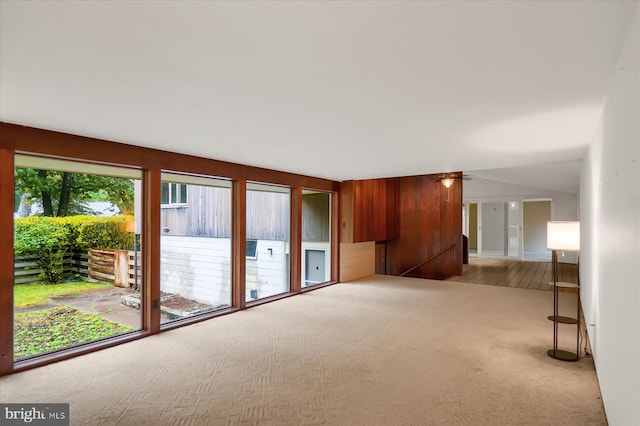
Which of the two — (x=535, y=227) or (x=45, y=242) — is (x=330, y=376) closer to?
(x=45, y=242)

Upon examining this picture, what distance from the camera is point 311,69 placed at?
6.90 ft

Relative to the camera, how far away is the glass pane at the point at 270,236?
6.30 m

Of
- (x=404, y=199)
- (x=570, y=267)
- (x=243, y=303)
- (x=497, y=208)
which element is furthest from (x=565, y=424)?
(x=497, y=208)

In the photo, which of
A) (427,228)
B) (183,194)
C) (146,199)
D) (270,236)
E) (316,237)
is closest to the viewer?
(146,199)

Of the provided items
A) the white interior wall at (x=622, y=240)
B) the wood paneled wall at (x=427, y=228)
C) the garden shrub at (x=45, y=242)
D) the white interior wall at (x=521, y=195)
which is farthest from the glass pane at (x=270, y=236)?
the white interior wall at (x=521, y=195)

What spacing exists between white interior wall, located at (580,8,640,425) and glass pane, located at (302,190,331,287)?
18.6ft

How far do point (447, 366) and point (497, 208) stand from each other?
1199 cm

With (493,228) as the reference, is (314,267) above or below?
below

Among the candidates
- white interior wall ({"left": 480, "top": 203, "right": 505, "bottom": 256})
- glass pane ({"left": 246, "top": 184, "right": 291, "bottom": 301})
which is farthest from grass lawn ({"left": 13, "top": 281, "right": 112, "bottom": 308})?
white interior wall ({"left": 480, "top": 203, "right": 505, "bottom": 256})

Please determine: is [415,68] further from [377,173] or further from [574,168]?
[574,168]

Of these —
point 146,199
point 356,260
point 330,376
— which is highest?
point 146,199

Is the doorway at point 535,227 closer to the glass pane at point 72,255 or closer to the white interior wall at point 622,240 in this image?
the white interior wall at point 622,240

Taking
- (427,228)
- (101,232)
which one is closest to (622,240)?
(101,232)

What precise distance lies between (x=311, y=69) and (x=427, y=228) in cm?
780
